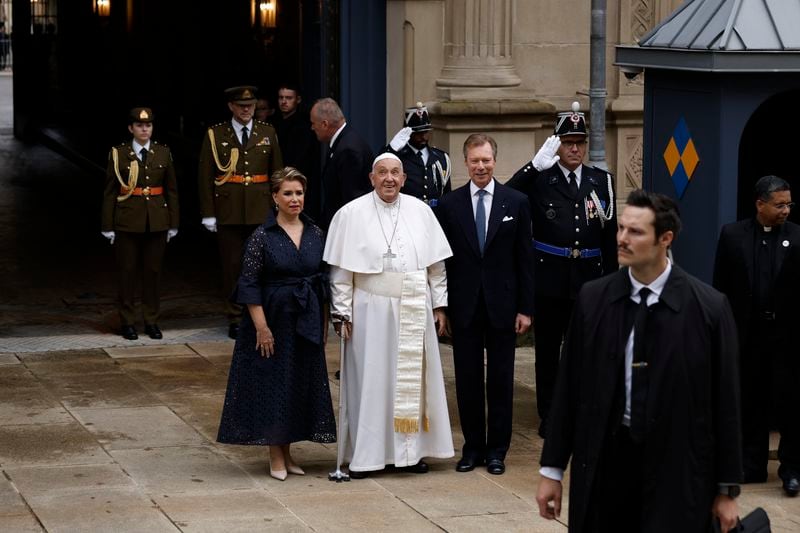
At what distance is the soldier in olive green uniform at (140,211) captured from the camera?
41.7 feet

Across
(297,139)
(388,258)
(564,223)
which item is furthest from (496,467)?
(297,139)

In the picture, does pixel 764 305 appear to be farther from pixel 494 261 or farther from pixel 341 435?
pixel 341 435

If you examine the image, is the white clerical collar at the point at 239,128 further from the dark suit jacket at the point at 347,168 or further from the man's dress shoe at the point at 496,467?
the man's dress shoe at the point at 496,467

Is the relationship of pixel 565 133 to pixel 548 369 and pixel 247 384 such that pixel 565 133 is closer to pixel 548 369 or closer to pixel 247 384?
pixel 548 369

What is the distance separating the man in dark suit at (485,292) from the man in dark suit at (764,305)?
3.79ft

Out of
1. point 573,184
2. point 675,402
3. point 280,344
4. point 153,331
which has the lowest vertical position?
point 153,331

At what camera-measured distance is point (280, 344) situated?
8.77m

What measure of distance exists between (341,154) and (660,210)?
17.0ft

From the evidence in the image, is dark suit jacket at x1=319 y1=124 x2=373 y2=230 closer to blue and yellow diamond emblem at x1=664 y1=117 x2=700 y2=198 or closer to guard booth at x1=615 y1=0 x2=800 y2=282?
guard booth at x1=615 y1=0 x2=800 y2=282

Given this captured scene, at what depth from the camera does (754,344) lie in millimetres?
8945

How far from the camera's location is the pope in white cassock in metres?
8.83

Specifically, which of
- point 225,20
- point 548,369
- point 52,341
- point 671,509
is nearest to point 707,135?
point 548,369

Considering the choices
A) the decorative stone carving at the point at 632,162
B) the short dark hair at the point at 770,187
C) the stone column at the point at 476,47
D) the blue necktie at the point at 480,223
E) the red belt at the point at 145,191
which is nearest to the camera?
the short dark hair at the point at 770,187

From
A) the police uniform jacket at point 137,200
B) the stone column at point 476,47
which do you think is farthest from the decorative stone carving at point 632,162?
the police uniform jacket at point 137,200
